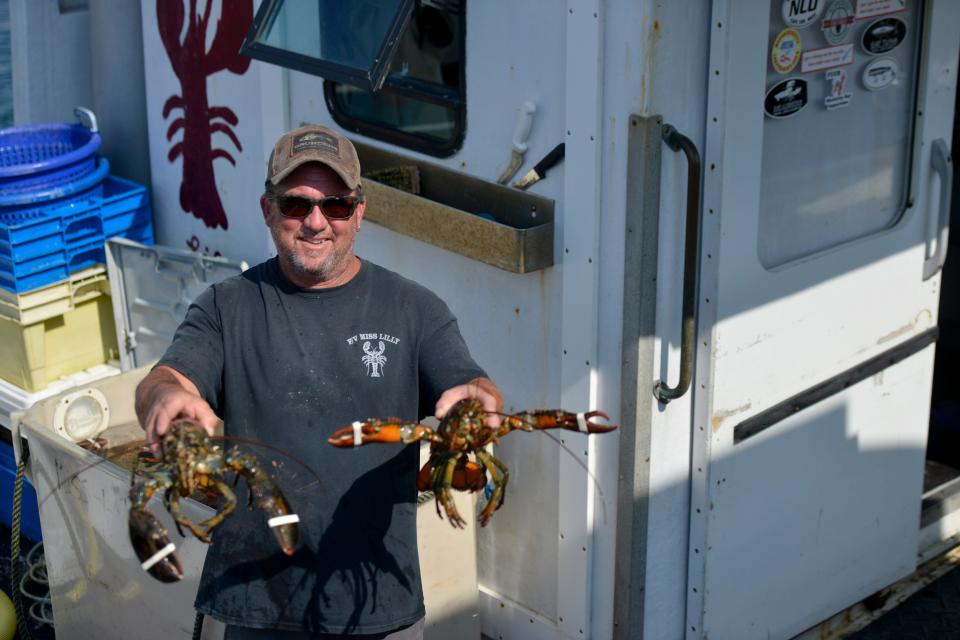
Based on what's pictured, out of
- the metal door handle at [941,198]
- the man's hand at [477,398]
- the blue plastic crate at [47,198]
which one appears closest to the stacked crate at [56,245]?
the blue plastic crate at [47,198]

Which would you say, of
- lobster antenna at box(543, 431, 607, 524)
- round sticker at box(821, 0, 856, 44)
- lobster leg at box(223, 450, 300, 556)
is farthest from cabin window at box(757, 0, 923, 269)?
lobster leg at box(223, 450, 300, 556)

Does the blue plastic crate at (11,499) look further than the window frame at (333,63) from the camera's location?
Yes

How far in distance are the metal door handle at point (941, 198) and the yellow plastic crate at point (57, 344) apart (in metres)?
3.70

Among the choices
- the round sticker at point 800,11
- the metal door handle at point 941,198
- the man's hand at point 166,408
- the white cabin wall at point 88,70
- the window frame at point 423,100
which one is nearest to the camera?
the man's hand at point 166,408

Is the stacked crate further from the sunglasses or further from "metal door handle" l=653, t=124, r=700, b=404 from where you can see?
"metal door handle" l=653, t=124, r=700, b=404

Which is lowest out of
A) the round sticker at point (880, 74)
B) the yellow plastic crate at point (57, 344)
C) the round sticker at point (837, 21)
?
the yellow plastic crate at point (57, 344)

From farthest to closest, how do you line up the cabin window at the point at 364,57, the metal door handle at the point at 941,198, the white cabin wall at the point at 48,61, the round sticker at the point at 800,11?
the white cabin wall at the point at 48,61
the metal door handle at the point at 941,198
the cabin window at the point at 364,57
the round sticker at the point at 800,11

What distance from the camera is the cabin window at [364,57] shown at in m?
4.08

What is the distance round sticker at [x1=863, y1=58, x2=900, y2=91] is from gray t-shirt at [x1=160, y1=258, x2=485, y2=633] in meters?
1.90

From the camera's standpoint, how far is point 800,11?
3.84 meters

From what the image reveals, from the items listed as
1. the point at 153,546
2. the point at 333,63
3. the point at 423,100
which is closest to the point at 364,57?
the point at 333,63

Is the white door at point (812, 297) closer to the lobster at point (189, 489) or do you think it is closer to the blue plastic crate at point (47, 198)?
the lobster at point (189, 489)

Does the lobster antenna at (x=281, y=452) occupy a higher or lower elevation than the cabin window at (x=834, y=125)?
lower

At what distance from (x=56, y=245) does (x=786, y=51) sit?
3.36 m
